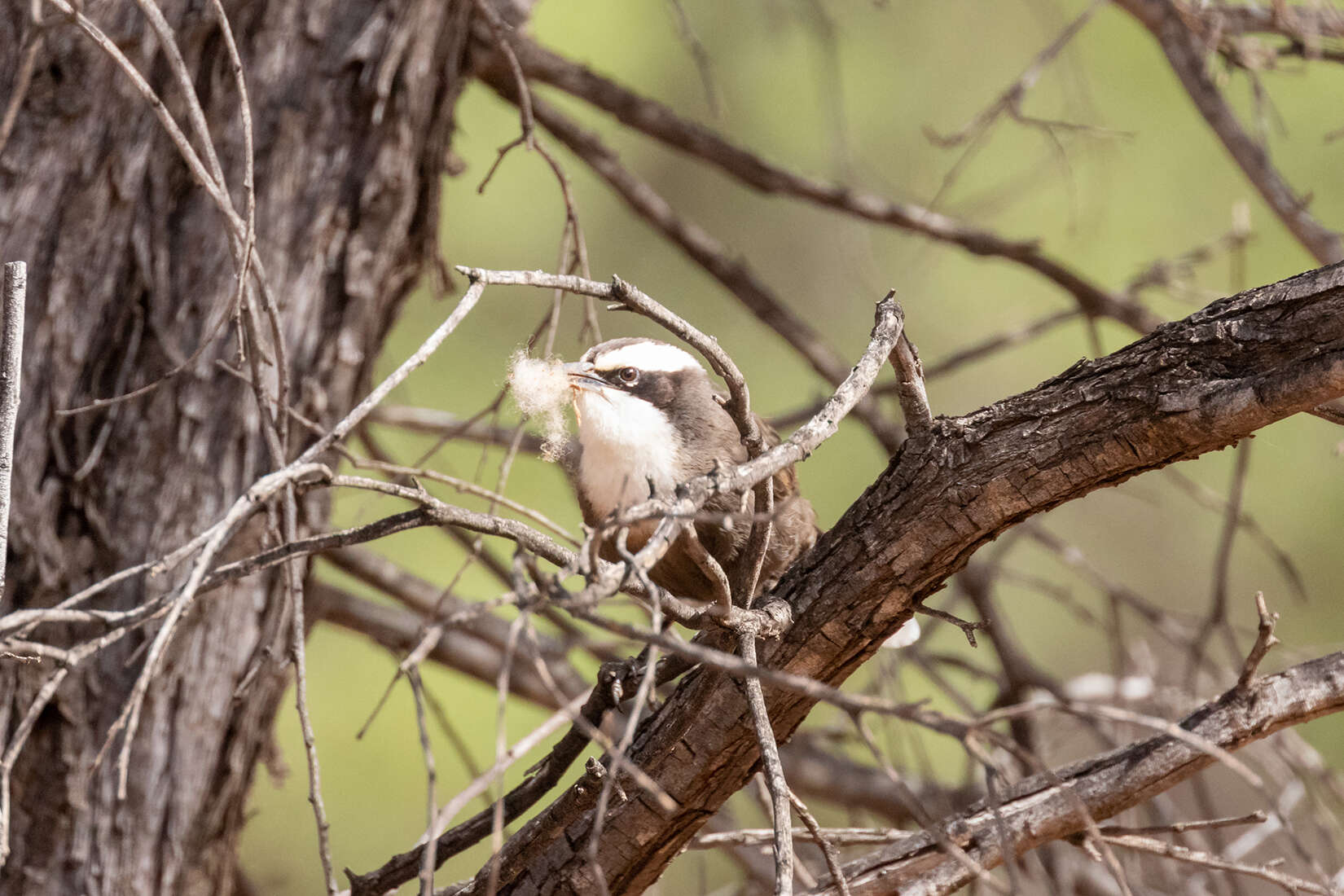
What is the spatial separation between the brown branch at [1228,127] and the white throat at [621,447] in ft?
5.06

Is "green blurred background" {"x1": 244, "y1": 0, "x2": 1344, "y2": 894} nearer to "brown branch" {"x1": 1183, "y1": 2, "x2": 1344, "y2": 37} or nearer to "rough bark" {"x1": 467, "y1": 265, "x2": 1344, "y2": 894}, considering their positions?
"brown branch" {"x1": 1183, "y1": 2, "x2": 1344, "y2": 37}

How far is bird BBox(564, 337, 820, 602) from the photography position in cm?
257

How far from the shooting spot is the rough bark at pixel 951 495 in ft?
5.09

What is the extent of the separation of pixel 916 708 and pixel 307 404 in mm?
2034

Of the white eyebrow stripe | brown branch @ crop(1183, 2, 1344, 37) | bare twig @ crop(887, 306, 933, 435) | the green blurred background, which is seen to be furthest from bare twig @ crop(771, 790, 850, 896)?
the green blurred background

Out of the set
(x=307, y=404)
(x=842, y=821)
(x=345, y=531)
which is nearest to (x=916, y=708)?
(x=345, y=531)

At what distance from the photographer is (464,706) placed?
5.33 m

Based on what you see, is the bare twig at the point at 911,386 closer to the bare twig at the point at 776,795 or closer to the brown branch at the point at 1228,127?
the bare twig at the point at 776,795

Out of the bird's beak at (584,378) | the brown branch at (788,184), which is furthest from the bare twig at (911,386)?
the brown branch at (788,184)

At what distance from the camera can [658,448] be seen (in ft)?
8.64

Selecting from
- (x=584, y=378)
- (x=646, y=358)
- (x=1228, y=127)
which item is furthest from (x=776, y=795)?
(x=1228, y=127)

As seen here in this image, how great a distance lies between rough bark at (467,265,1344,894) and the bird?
A: 59cm

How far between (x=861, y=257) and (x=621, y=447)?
2493 millimetres

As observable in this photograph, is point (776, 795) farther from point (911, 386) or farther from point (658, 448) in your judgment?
point (658, 448)
